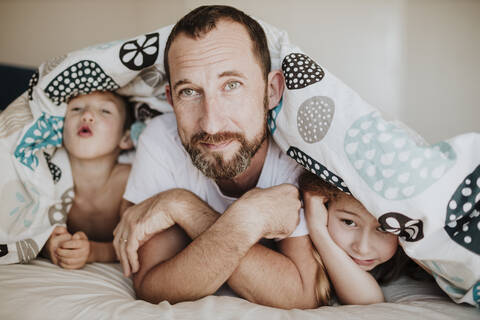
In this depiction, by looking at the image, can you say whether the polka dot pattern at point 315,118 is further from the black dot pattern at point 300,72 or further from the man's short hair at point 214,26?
the man's short hair at point 214,26

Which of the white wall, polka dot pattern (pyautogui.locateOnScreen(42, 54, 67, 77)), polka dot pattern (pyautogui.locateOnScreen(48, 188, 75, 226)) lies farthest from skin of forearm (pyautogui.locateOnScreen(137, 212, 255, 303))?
the white wall

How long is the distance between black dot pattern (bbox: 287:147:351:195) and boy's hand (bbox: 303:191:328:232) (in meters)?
0.08

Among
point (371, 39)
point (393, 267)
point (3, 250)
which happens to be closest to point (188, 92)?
point (3, 250)

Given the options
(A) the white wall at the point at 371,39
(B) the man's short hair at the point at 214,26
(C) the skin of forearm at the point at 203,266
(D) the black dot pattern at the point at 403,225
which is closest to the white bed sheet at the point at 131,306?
Result: (C) the skin of forearm at the point at 203,266

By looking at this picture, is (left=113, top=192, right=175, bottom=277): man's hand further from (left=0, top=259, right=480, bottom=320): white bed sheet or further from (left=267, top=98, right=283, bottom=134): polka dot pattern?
(left=267, top=98, right=283, bottom=134): polka dot pattern

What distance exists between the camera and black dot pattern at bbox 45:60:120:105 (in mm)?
1086

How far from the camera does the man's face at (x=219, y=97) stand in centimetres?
88

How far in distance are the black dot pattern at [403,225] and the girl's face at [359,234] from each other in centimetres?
8

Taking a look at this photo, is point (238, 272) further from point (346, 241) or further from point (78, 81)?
point (78, 81)

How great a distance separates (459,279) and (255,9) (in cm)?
161

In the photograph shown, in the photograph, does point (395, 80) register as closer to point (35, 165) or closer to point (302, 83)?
point (302, 83)

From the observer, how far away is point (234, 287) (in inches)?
33.6

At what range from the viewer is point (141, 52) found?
106 centimetres

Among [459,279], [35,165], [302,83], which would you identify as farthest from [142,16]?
[459,279]
